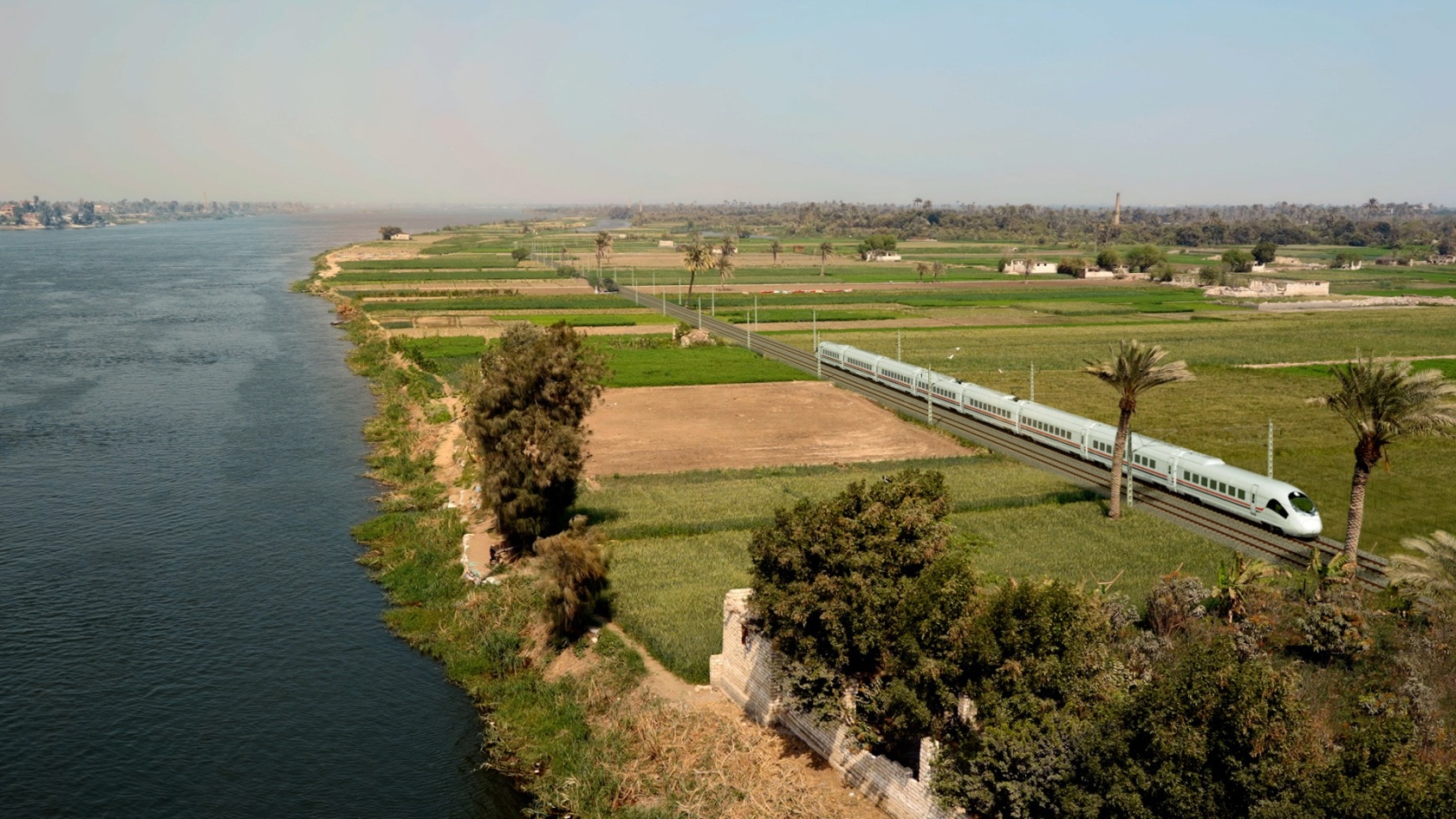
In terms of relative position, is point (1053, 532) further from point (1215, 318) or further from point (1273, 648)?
point (1215, 318)

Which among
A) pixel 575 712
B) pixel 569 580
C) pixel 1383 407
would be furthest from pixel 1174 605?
pixel 569 580

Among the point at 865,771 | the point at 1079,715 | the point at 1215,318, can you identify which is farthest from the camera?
the point at 1215,318

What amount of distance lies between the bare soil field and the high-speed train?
4.59m

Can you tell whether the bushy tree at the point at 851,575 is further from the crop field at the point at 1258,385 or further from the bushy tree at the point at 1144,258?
the bushy tree at the point at 1144,258

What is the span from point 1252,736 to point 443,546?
3667cm

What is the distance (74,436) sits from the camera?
231 ft

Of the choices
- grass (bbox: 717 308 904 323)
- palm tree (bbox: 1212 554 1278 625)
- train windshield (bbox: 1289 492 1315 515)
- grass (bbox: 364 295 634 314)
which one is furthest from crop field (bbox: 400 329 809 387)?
palm tree (bbox: 1212 554 1278 625)

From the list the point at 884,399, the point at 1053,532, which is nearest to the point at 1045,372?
the point at 884,399

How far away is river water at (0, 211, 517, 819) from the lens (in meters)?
31.5

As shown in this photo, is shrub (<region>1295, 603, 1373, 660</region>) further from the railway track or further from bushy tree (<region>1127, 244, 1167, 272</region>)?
bushy tree (<region>1127, 244, 1167, 272</region>)

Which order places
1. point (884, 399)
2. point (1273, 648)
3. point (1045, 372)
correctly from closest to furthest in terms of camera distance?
point (1273, 648)
point (884, 399)
point (1045, 372)

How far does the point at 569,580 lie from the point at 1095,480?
1230 inches

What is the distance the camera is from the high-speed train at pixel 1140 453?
46.9 m

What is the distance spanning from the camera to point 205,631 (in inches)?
1612
